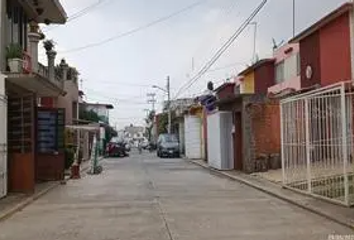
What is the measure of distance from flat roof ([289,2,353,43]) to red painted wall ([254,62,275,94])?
1067 centimetres

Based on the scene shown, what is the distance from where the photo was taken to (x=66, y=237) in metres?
12.7

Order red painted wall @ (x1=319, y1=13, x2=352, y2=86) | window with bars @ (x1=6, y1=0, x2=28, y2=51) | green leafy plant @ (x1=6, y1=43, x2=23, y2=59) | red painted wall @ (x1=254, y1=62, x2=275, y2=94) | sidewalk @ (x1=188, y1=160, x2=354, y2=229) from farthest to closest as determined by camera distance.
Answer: red painted wall @ (x1=254, y1=62, x2=275, y2=94), red painted wall @ (x1=319, y1=13, x2=352, y2=86), window with bars @ (x1=6, y1=0, x2=28, y2=51), green leafy plant @ (x1=6, y1=43, x2=23, y2=59), sidewalk @ (x1=188, y1=160, x2=354, y2=229)

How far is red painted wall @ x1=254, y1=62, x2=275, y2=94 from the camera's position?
145ft

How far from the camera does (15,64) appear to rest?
821 inches

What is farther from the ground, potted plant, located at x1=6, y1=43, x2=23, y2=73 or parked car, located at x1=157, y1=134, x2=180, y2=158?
potted plant, located at x1=6, y1=43, x2=23, y2=73

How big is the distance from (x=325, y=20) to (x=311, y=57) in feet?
11.5

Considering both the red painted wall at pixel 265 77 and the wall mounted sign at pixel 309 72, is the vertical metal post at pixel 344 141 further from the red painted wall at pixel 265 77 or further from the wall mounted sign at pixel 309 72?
the red painted wall at pixel 265 77

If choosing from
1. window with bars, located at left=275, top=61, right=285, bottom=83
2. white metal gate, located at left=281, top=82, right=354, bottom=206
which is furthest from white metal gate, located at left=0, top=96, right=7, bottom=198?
window with bars, located at left=275, top=61, right=285, bottom=83

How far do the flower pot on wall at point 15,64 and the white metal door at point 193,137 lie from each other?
102 feet

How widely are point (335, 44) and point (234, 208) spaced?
1327 cm

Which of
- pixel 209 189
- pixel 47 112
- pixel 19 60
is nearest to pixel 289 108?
pixel 209 189

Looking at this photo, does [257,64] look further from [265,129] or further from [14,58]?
[14,58]

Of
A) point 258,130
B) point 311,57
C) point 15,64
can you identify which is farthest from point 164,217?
point 311,57

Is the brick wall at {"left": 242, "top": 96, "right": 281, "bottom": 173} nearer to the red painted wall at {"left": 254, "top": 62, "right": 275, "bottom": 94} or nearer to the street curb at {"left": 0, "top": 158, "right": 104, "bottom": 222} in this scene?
the street curb at {"left": 0, "top": 158, "right": 104, "bottom": 222}
